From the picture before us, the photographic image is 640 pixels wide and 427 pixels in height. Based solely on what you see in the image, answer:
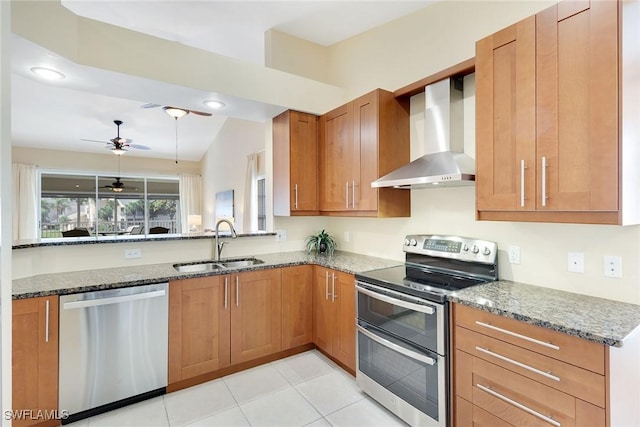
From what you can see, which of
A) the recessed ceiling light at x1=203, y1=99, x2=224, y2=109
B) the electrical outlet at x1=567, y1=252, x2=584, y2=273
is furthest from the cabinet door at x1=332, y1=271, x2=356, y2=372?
the recessed ceiling light at x1=203, y1=99, x2=224, y2=109

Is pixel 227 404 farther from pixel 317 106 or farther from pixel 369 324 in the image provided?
pixel 317 106

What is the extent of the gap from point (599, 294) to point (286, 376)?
7.24 feet

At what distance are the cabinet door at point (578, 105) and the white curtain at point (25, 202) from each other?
27.8 ft

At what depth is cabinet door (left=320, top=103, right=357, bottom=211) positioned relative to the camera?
289 centimetres

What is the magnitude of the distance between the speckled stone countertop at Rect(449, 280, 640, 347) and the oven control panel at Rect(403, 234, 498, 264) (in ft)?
0.78

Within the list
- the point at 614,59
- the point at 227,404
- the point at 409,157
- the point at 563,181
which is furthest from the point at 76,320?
the point at 614,59

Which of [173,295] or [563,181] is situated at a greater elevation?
[563,181]

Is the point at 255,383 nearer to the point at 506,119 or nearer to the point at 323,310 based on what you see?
the point at 323,310

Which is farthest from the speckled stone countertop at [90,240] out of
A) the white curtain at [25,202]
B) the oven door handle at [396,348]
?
the white curtain at [25,202]

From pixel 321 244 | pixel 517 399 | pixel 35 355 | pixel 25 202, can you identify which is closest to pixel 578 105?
pixel 517 399

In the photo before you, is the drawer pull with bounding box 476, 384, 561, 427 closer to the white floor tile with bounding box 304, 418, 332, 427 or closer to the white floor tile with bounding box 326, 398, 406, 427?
the white floor tile with bounding box 326, 398, 406, 427

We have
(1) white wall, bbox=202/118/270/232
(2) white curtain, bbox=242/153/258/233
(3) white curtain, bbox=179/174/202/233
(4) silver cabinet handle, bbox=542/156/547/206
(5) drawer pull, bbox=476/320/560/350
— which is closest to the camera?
(5) drawer pull, bbox=476/320/560/350

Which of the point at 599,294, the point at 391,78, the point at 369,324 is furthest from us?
the point at 391,78

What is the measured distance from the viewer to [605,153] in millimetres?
1383
